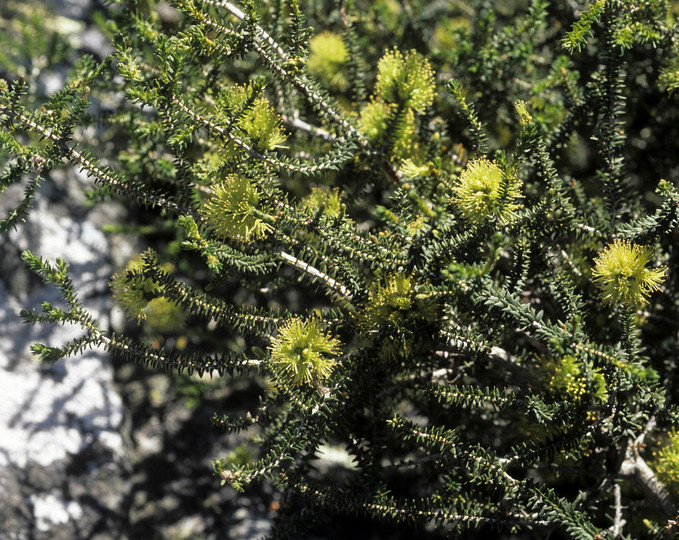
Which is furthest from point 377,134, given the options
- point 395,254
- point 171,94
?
point 171,94

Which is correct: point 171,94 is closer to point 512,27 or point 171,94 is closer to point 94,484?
point 512,27

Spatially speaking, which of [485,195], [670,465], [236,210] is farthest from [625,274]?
[236,210]

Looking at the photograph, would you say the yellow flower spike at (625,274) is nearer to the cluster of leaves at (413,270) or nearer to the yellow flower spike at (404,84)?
the cluster of leaves at (413,270)

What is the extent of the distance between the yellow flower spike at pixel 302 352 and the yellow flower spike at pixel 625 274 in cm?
56

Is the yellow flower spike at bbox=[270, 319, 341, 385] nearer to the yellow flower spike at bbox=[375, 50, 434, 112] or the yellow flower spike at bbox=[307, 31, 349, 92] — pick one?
the yellow flower spike at bbox=[375, 50, 434, 112]

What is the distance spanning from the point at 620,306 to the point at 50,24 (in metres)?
2.58

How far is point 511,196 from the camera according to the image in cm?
109

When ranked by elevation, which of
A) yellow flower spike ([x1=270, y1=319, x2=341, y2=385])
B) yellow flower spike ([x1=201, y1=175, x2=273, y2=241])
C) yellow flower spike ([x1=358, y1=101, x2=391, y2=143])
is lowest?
yellow flower spike ([x1=270, y1=319, x2=341, y2=385])

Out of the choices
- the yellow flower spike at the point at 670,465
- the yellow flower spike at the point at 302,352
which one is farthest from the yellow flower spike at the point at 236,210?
the yellow flower spike at the point at 670,465

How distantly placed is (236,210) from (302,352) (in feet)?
1.05

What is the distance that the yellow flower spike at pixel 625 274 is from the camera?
1082 millimetres

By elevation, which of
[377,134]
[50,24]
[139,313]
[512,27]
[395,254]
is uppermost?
[50,24]

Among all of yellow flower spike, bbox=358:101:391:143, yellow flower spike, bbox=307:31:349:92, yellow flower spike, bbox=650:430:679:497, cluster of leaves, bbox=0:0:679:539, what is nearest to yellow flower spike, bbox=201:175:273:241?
cluster of leaves, bbox=0:0:679:539

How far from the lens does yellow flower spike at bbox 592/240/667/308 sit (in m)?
1.08
